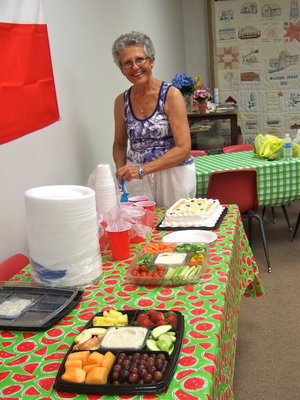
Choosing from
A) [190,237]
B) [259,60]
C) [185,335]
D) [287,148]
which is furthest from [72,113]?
[259,60]

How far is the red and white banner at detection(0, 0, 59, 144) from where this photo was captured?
5.71 ft

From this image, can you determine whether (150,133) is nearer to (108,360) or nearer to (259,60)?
(108,360)

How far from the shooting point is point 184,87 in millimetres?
4320

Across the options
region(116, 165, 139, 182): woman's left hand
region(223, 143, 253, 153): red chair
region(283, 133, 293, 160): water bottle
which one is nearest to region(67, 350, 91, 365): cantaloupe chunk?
region(116, 165, 139, 182): woman's left hand

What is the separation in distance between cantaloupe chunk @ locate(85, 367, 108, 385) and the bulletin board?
5385mm

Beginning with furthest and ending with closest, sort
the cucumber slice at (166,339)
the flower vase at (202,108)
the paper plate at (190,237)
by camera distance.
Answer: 1. the flower vase at (202,108)
2. the paper plate at (190,237)
3. the cucumber slice at (166,339)

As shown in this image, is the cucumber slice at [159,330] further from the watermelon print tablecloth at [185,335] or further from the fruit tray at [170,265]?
the fruit tray at [170,265]

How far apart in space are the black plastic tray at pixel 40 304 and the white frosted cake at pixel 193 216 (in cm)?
65

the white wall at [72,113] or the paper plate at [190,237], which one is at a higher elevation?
the white wall at [72,113]

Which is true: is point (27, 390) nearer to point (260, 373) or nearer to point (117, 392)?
point (117, 392)

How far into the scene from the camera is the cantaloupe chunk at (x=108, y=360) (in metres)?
0.96

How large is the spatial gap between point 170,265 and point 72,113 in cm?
135

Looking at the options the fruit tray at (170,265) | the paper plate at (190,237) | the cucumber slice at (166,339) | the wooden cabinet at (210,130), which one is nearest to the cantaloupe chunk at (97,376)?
the cucumber slice at (166,339)

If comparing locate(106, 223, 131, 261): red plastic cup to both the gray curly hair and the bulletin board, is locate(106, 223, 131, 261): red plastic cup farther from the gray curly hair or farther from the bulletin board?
the bulletin board
